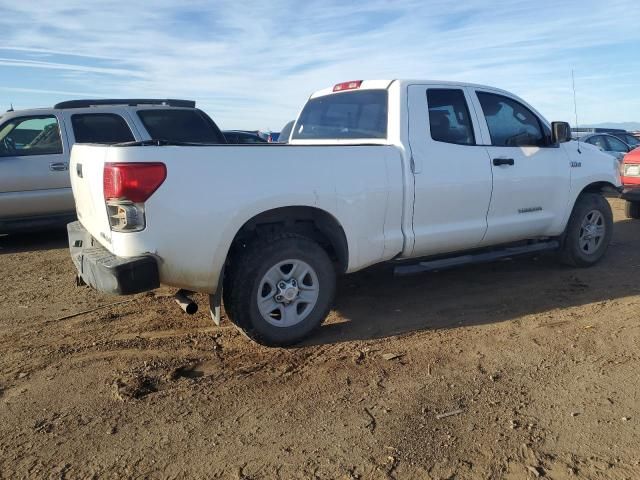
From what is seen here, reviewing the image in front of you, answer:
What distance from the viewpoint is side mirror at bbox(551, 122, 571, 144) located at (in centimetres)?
572

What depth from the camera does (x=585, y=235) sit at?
632 cm

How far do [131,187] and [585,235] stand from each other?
4.92 m

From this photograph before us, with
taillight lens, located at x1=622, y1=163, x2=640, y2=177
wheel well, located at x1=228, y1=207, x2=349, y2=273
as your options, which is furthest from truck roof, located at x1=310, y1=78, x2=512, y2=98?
taillight lens, located at x1=622, y1=163, x2=640, y2=177

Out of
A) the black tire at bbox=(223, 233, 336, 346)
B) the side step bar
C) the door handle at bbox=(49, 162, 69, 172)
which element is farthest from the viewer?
the door handle at bbox=(49, 162, 69, 172)

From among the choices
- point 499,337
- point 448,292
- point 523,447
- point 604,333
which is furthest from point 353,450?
point 448,292

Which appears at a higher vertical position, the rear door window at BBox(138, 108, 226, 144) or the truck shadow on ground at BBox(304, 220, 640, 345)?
the rear door window at BBox(138, 108, 226, 144)

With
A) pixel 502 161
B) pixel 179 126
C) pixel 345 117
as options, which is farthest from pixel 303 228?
pixel 179 126

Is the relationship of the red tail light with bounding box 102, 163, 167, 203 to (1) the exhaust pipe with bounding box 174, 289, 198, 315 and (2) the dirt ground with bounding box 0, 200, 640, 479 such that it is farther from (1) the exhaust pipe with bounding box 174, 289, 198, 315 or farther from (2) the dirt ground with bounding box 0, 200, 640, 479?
(2) the dirt ground with bounding box 0, 200, 640, 479

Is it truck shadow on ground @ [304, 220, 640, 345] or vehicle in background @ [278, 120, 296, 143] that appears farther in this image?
vehicle in background @ [278, 120, 296, 143]

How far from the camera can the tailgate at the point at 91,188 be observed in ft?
12.3

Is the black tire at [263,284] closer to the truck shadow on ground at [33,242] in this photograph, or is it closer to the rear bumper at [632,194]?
the truck shadow on ground at [33,242]

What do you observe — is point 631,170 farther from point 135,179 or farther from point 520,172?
point 135,179

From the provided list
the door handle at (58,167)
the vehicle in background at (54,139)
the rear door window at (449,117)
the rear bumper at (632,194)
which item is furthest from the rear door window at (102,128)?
the rear bumper at (632,194)

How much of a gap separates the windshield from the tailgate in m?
2.23
